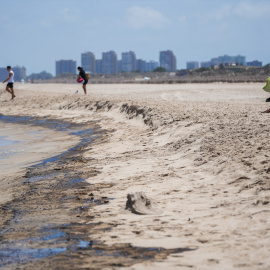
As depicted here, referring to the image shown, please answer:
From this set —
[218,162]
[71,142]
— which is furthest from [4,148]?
[218,162]

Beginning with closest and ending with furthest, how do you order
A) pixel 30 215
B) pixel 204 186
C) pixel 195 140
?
pixel 30 215 → pixel 204 186 → pixel 195 140

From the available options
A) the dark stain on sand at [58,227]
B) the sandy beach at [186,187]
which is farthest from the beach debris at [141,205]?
the dark stain on sand at [58,227]

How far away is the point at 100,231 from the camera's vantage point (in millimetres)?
5246

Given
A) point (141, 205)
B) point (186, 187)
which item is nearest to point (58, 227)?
point (141, 205)

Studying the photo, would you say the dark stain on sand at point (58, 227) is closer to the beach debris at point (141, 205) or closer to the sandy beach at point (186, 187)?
the sandy beach at point (186, 187)

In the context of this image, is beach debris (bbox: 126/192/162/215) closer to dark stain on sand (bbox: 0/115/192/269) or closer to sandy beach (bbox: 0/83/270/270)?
sandy beach (bbox: 0/83/270/270)

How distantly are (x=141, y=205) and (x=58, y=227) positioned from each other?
92 cm

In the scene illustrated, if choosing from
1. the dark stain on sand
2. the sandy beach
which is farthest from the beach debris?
the dark stain on sand

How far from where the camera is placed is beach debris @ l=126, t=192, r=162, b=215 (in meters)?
5.68

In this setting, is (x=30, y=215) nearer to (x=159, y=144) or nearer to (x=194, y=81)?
(x=159, y=144)

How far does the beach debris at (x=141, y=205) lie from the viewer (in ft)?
18.6

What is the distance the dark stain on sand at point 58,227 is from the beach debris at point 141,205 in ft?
1.42

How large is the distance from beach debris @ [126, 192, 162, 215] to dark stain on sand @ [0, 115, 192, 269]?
43 centimetres

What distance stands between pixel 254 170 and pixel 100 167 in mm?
2985
